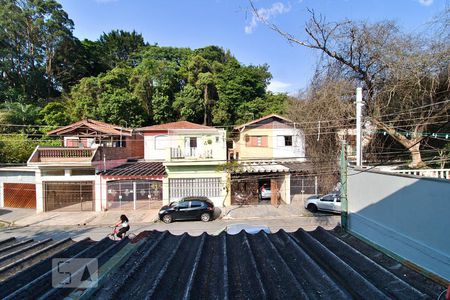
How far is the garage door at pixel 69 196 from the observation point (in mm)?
16766

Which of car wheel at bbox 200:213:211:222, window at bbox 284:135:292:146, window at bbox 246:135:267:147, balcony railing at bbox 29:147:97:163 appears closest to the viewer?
car wheel at bbox 200:213:211:222

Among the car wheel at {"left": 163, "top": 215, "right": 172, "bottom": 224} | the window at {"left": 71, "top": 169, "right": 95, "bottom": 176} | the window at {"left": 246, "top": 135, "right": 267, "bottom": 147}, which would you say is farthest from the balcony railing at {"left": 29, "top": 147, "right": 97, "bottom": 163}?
the window at {"left": 246, "top": 135, "right": 267, "bottom": 147}

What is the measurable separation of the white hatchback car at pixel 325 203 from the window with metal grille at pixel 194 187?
6.29 metres

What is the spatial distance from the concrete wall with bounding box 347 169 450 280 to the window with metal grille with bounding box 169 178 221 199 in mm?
13782

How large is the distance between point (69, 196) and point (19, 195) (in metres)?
3.99

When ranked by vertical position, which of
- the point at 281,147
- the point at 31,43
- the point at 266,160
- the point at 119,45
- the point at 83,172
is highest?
the point at 119,45

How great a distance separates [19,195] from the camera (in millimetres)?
17922

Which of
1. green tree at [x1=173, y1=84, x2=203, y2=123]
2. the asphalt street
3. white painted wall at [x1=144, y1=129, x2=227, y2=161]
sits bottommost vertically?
the asphalt street

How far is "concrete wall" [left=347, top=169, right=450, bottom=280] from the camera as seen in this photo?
2.46 meters

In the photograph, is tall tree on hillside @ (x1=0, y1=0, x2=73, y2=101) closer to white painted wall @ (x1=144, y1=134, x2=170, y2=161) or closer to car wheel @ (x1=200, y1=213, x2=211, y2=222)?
white painted wall @ (x1=144, y1=134, x2=170, y2=161)

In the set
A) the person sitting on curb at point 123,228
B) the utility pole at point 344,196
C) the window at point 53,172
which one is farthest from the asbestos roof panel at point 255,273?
the window at point 53,172

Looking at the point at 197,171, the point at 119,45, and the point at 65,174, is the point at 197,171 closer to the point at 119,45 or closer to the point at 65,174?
the point at 65,174

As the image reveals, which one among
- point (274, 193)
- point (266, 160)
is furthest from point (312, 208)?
point (266, 160)

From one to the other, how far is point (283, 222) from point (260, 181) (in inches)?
189
